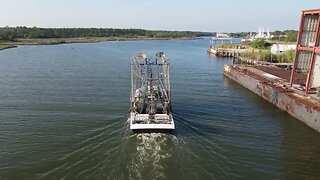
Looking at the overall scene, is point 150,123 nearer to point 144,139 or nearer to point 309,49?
point 144,139

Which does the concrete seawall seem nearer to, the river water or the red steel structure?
the river water

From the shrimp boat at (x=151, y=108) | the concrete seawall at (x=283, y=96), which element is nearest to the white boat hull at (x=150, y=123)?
the shrimp boat at (x=151, y=108)

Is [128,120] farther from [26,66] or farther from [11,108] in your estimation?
[26,66]

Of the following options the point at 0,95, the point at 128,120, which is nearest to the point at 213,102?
the point at 128,120

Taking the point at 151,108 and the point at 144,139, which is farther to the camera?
the point at 151,108

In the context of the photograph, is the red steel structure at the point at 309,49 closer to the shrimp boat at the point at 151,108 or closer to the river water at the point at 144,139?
the river water at the point at 144,139

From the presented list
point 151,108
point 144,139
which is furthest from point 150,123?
point 151,108

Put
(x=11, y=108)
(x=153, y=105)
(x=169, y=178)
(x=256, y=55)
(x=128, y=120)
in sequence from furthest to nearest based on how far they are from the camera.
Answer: (x=256, y=55), (x=11, y=108), (x=128, y=120), (x=153, y=105), (x=169, y=178)
